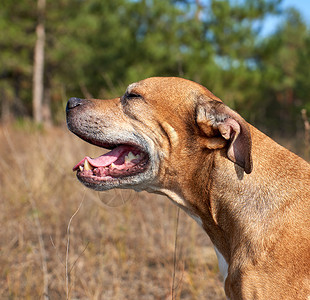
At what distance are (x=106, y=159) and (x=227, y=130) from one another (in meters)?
0.96

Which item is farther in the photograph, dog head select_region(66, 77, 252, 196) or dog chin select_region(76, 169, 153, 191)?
dog chin select_region(76, 169, 153, 191)

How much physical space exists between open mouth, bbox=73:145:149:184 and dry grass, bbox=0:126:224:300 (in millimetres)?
355

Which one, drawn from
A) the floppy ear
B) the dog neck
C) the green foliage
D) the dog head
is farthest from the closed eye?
the green foliage

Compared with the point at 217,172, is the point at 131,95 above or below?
above

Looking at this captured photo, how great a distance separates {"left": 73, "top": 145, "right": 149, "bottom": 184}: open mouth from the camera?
2.72 metres

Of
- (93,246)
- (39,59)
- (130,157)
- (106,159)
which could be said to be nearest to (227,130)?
(130,157)

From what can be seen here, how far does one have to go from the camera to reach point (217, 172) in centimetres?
236

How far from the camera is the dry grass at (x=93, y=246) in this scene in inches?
145

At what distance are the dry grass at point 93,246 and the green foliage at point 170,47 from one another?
22.9 feet

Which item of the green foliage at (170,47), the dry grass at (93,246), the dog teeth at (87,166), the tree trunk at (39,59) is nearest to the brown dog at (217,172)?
the dog teeth at (87,166)

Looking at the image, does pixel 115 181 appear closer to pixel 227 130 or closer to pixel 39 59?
pixel 227 130

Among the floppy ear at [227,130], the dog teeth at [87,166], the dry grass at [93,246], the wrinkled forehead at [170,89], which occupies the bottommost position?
the dry grass at [93,246]

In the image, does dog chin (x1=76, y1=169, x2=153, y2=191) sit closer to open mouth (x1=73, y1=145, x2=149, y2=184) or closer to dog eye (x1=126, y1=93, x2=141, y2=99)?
open mouth (x1=73, y1=145, x2=149, y2=184)

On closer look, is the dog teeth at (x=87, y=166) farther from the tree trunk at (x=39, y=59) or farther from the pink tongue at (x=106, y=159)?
the tree trunk at (x=39, y=59)
